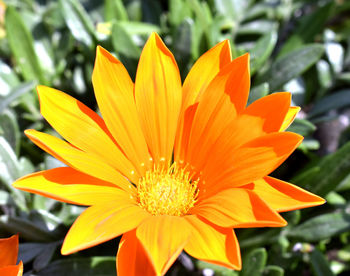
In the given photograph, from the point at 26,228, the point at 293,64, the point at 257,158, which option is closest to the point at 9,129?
the point at 26,228

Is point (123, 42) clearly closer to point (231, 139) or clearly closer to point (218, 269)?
point (231, 139)

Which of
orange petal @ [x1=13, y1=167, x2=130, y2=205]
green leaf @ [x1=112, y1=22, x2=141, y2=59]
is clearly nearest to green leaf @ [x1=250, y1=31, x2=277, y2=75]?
green leaf @ [x1=112, y1=22, x2=141, y2=59]

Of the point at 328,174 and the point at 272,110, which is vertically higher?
the point at 272,110

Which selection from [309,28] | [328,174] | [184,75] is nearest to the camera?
[328,174]

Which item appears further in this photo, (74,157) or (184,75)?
(184,75)

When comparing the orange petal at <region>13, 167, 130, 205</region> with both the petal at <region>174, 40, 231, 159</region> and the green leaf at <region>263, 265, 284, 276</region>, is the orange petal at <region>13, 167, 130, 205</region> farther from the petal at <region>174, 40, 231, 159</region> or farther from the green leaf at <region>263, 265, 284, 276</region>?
the green leaf at <region>263, 265, 284, 276</region>

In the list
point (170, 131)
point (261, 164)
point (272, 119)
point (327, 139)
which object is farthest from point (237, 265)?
point (327, 139)
